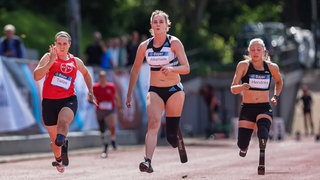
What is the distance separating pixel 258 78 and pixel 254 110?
49cm

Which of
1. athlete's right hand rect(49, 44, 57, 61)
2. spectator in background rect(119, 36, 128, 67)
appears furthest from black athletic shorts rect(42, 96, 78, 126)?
spectator in background rect(119, 36, 128, 67)

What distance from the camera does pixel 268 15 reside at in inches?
2304

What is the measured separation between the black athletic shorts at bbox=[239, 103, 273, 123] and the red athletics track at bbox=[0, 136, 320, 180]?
2.73ft

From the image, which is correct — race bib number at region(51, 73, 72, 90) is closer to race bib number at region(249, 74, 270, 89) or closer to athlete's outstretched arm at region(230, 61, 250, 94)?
athlete's outstretched arm at region(230, 61, 250, 94)

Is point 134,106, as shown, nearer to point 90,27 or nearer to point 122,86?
point 122,86

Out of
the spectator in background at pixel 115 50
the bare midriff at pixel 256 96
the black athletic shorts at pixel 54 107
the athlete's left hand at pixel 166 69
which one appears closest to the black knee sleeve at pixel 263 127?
the bare midriff at pixel 256 96

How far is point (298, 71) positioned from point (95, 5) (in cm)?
888

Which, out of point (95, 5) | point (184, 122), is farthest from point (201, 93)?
point (95, 5)

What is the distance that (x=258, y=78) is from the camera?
1472 centimetres

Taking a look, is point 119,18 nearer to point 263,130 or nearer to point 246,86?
point 263,130

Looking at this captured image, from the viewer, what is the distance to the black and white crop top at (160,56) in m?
13.4

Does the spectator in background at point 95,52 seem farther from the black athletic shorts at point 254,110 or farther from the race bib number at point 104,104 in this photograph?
the black athletic shorts at point 254,110

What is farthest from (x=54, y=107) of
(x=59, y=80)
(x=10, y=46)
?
(x=10, y=46)

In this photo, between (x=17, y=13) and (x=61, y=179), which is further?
(x=17, y=13)
